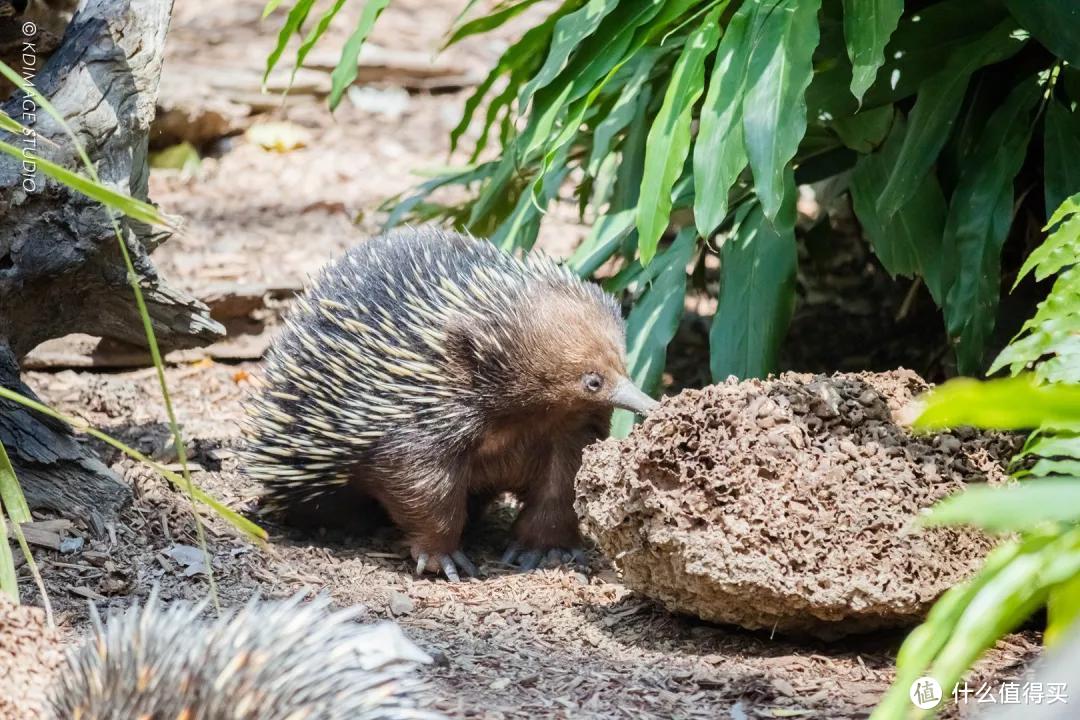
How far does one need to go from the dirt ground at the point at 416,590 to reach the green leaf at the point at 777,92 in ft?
5.12

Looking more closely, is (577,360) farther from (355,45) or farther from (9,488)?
(9,488)

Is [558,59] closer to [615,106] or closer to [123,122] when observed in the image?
[615,106]

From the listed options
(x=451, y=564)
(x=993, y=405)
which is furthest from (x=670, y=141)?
(x=993, y=405)

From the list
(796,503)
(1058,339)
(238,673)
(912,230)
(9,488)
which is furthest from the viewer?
(912,230)

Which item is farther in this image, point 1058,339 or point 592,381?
point 592,381

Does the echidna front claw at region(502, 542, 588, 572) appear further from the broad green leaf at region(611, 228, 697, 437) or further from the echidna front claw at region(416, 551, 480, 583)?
the broad green leaf at region(611, 228, 697, 437)

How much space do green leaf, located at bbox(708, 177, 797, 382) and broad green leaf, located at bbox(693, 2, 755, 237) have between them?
0.70 m

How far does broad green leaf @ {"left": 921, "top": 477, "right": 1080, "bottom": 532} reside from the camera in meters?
1.75

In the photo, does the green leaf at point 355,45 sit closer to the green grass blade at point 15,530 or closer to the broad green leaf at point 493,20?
the broad green leaf at point 493,20

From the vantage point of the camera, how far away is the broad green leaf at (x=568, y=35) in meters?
4.76

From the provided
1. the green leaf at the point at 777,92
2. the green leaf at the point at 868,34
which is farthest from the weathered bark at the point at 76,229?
the green leaf at the point at 868,34

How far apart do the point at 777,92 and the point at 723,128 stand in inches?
10.3

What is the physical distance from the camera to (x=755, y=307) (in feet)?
16.7

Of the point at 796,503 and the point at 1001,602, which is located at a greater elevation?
the point at 1001,602
